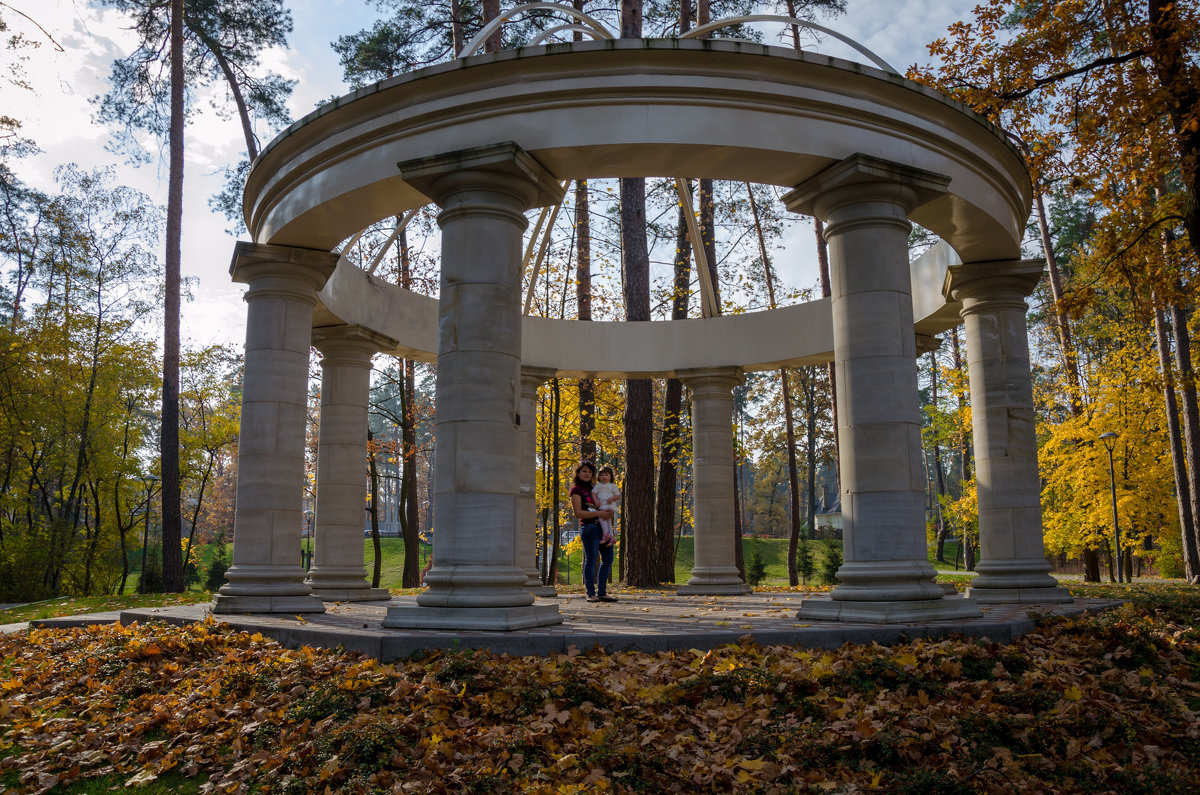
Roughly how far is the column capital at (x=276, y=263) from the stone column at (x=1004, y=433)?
9.71 m

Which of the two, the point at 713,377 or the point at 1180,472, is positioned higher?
the point at 713,377

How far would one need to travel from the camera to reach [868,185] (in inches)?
390

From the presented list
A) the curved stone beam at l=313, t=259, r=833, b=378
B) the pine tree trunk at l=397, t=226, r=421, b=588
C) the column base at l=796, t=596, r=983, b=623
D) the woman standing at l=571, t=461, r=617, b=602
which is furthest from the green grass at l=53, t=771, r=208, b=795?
the pine tree trunk at l=397, t=226, r=421, b=588

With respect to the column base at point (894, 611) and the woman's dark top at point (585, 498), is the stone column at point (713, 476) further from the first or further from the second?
the column base at point (894, 611)

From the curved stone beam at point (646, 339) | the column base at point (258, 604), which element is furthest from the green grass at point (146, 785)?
the curved stone beam at point (646, 339)

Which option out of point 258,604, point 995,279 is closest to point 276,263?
point 258,604

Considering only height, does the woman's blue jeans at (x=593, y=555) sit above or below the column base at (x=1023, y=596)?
above

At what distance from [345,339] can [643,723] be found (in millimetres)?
10595

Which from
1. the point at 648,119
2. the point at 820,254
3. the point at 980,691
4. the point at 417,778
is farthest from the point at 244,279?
the point at 820,254

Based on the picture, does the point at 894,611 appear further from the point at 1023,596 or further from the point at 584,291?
the point at 584,291

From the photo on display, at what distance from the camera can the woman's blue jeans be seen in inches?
559

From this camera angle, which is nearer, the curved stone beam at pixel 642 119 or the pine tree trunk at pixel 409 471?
the curved stone beam at pixel 642 119

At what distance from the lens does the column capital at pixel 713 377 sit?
59.3 feet

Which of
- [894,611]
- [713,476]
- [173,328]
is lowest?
[894,611]
